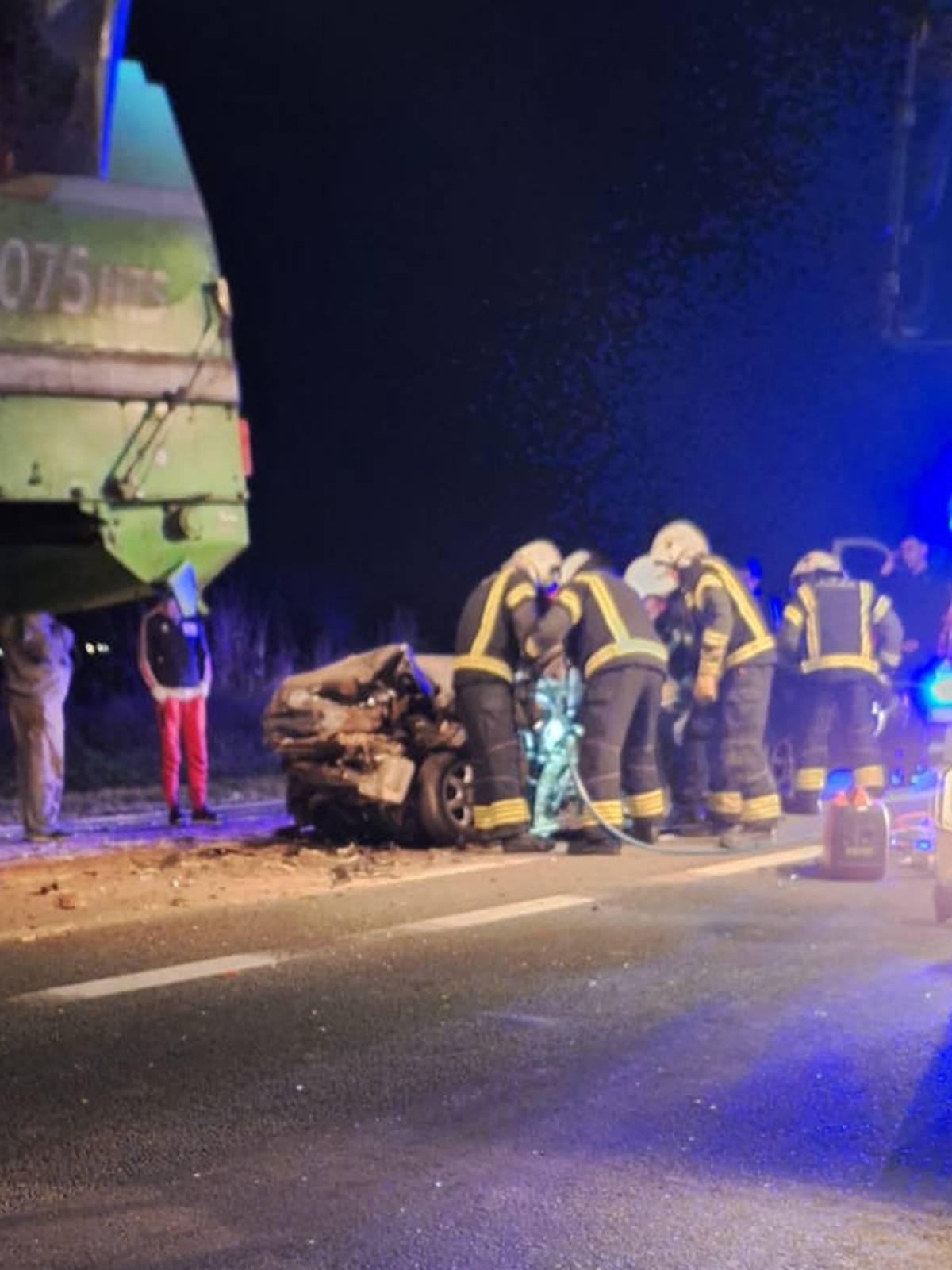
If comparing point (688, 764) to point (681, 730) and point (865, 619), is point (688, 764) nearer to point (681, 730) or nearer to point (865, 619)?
point (681, 730)

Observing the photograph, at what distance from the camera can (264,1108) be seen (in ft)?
13.6

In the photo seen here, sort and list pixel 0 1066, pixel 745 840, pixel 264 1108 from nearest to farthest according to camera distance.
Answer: pixel 264 1108 < pixel 0 1066 < pixel 745 840

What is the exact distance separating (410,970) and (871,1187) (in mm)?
2613

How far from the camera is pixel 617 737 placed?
30.4ft

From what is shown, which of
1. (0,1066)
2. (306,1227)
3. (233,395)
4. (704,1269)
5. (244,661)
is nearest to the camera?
(704,1269)

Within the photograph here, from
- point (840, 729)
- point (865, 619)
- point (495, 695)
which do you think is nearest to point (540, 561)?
point (495, 695)

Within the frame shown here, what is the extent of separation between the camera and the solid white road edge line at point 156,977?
18.0 feet

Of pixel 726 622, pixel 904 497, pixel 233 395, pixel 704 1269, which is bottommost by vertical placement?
pixel 704 1269

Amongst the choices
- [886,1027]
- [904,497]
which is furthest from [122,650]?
[886,1027]

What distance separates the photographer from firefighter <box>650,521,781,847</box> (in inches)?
386

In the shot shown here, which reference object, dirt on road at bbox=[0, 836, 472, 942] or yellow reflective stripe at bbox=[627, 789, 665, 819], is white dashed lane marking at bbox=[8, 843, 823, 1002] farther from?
yellow reflective stripe at bbox=[627, 789, 665, 819]

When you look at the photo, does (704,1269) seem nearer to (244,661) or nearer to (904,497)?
Answer: (904,497)

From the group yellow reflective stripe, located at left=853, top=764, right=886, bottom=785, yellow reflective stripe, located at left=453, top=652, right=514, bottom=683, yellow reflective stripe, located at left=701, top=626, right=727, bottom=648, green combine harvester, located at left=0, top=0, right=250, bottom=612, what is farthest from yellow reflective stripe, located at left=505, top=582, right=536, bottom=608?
yellow reflective stripe, located at left=853, top=764, right=886, bottom=785

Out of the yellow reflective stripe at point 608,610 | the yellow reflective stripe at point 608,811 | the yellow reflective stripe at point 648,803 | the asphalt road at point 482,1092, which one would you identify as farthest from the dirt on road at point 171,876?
the yellow reflective stripe at point 608,610
